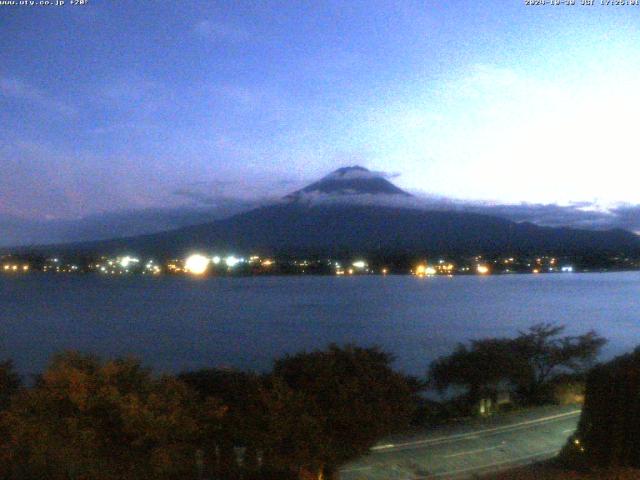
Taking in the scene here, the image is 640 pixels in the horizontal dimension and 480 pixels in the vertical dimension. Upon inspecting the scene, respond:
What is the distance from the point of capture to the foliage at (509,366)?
73.8 feet

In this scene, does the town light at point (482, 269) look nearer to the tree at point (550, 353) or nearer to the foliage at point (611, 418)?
the tree at point (550, 353)

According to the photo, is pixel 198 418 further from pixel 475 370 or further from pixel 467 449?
pixel 475 370

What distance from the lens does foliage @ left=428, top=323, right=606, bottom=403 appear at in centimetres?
2250

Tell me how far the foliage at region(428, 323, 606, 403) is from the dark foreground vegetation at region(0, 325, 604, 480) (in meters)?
12.1

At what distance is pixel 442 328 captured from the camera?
49.9 meters

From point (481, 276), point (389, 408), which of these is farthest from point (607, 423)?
point (481, 276)

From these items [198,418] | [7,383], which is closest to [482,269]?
[7,383]

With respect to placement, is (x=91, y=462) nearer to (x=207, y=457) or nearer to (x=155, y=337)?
(x=207, y=457)

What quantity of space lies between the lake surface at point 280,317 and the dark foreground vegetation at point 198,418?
78.0 ft

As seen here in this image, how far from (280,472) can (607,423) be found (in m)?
3.82

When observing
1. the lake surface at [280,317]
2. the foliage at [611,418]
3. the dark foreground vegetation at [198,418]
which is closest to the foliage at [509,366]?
the lake surface at [280,317]

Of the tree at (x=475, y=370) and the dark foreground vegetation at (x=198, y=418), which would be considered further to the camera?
the tree at (x=475, y=370)

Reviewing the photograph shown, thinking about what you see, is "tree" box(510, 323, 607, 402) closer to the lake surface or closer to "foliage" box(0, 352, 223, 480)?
the lake surface

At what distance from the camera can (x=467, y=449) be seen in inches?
528
